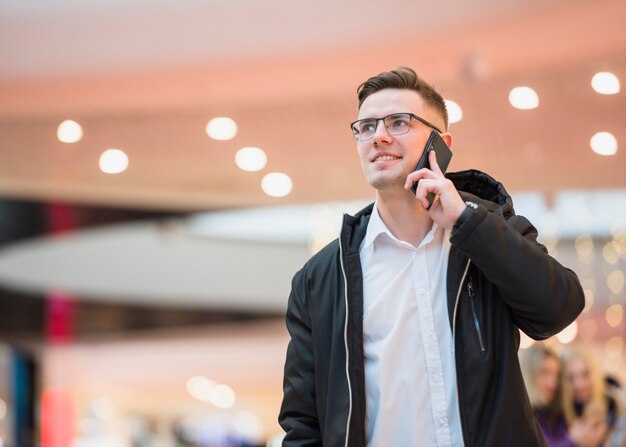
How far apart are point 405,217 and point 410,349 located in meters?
0.29

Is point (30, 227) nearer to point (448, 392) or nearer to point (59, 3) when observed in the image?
point (59, 3)

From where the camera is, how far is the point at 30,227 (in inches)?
475

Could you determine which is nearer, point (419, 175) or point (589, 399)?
point (419, 175)

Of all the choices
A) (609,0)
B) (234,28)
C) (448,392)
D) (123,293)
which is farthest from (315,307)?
(123,293)

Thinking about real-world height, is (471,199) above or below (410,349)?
above

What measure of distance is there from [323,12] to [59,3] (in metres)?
1.63

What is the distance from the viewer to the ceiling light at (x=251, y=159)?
7836 mm

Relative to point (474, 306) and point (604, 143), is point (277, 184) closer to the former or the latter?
point (604, 143)

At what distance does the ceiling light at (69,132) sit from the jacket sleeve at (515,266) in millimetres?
5974

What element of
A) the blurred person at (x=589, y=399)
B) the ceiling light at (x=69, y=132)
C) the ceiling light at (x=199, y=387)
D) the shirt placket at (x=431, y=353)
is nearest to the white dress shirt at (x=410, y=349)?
the shirt placket at (x=431, y=353)

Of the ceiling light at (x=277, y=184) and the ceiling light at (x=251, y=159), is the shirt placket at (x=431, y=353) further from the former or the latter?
the ceiling light at (x=277, y=184)

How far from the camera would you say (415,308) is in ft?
7.18

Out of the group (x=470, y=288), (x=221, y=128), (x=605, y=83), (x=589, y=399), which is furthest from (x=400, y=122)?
(x=221, y=128)

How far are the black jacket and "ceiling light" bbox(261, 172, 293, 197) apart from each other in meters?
5.88
